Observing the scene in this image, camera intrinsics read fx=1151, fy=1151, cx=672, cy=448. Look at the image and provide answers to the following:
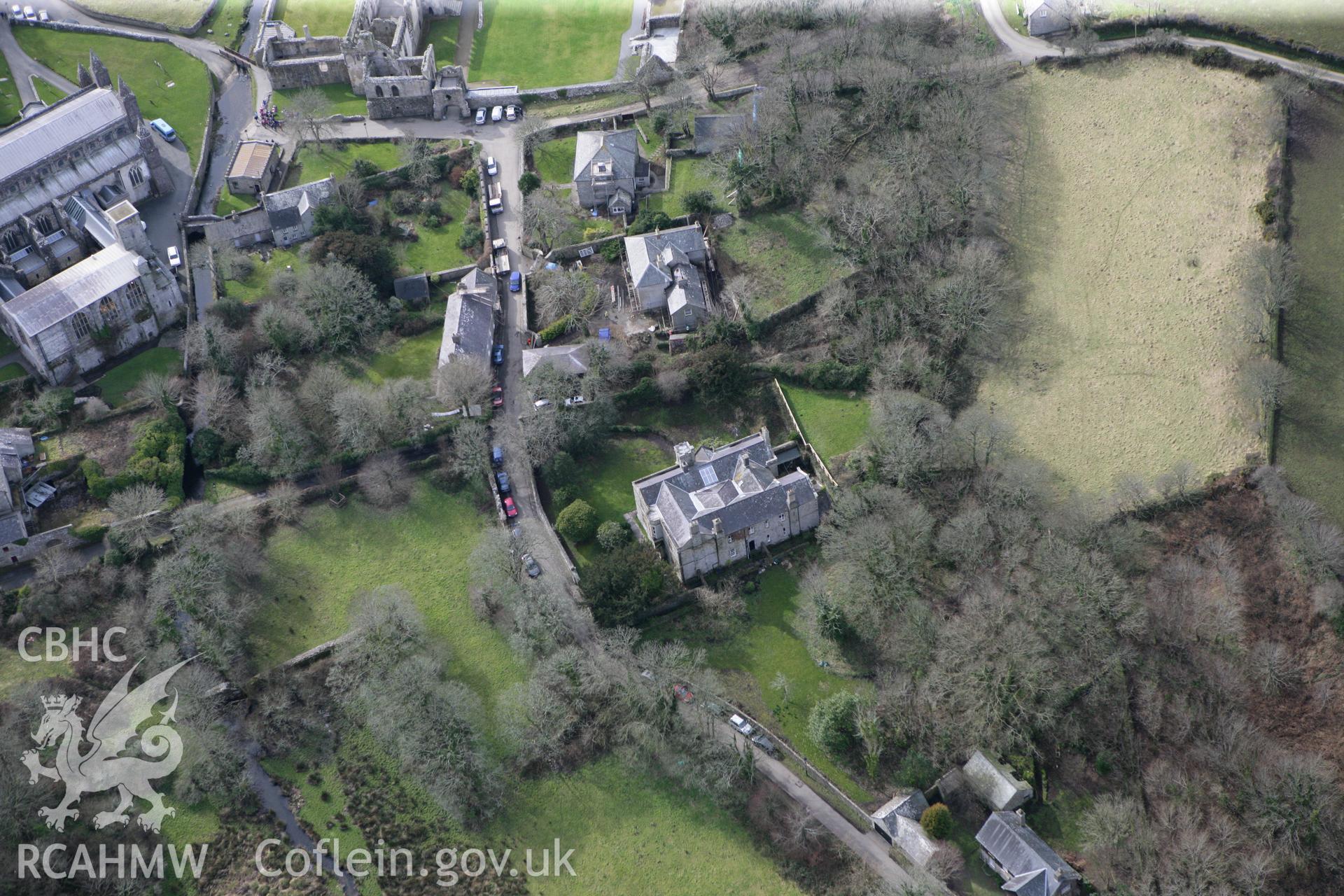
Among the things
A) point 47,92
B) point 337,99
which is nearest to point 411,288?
point 337,99

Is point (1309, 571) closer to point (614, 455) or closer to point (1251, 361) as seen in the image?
point (1251, 361)

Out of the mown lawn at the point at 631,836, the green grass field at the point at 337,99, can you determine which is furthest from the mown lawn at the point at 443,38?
the mown lawn at the point at 631,836

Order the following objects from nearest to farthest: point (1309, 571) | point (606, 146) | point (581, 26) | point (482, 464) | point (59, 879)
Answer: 1. point (59, 879)
2. point (1309, 571)
3. point (482, 464)
4. point (606, 146)
5. point (581, 26)

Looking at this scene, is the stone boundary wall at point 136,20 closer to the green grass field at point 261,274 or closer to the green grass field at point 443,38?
the green grass field at point 443,38

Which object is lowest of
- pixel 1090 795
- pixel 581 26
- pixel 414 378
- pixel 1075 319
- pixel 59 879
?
pixel 59 879

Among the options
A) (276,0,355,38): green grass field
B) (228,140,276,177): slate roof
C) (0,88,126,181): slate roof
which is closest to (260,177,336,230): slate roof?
(228,140,276,177): slate roof

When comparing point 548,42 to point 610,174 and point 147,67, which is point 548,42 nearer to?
point 610,174

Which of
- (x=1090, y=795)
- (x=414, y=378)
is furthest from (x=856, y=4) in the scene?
(x=1090, y=795)
